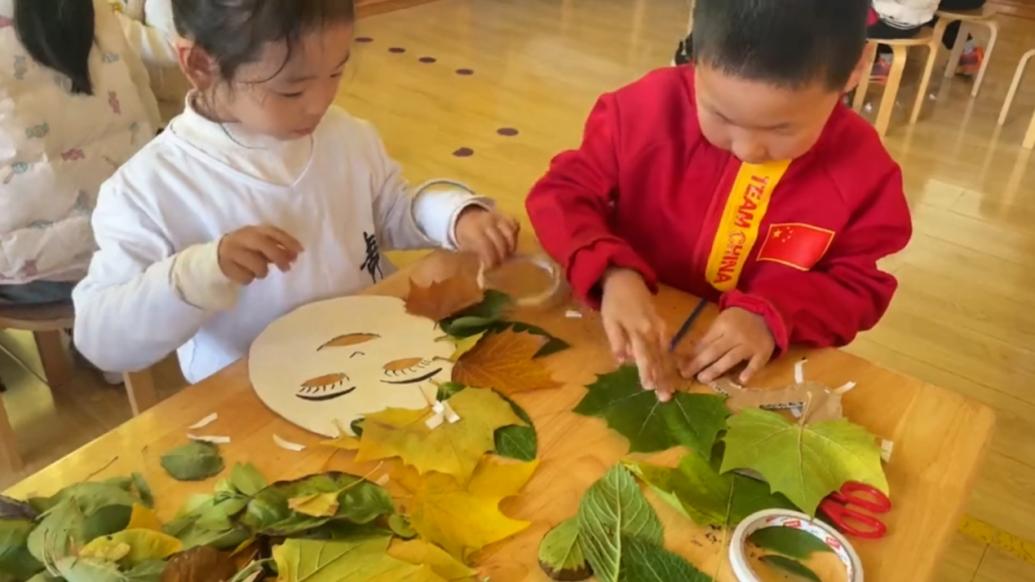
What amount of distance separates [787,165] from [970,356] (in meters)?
1.42

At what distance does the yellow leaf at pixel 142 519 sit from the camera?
0.60m

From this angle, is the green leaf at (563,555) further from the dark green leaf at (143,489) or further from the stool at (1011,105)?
the stool at (1011,105)

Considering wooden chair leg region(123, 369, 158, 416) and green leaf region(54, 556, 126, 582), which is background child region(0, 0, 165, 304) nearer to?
wooden chair leg region(123, 369, 158, 416)

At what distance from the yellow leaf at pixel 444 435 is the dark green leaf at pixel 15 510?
0.22 meters

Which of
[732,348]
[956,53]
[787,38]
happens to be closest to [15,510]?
[732,348]

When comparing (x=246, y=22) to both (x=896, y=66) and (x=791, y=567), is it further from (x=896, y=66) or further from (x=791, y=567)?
(x=896, y=66)

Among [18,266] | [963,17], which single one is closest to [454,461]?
[18,266]

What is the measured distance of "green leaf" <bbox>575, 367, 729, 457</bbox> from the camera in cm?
74

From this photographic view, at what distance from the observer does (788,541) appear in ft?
2.14

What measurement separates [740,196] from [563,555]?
52cm

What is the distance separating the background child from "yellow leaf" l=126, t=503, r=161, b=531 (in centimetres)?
94

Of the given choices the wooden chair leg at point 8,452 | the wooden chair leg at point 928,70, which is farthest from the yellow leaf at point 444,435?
the wooden chair leg at point 928,70

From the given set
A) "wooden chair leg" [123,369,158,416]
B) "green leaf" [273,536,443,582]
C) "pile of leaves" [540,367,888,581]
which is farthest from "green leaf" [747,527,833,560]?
"wooden chair leg" [123,369,158,416]

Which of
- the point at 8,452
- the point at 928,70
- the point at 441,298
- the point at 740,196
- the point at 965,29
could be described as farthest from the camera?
the point at 965,29
